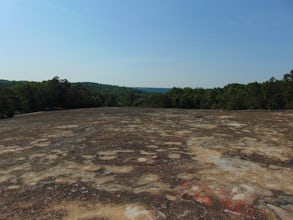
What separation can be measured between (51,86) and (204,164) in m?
32.7

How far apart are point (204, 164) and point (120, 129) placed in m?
2.30

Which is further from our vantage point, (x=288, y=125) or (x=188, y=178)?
(x=288, y=125)

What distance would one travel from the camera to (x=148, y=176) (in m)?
2.47

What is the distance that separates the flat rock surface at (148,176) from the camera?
1.86 m

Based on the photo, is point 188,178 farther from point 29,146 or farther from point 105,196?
point 29,146

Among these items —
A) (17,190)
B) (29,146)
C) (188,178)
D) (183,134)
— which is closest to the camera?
(17,190)

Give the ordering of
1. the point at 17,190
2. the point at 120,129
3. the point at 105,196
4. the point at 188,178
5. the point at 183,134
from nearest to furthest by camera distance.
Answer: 1. the point at 105,196
2. the point at 17,190
3. the point at 188,178
4. the point at 183,134
5. the point at 120,129

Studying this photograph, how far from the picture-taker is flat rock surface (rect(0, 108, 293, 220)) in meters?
1.86

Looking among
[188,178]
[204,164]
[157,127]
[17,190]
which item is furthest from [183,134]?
[17,190]

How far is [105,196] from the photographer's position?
2.07 m

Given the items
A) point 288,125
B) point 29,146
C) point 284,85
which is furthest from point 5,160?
point 284,85

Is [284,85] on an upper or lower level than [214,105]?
upper

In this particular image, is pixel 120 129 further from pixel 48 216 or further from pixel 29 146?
pixel 48 216

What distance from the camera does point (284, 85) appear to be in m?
34.9
